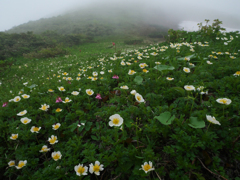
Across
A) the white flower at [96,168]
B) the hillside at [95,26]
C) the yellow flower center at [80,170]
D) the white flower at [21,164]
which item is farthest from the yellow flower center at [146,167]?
the hillside at [95,26]

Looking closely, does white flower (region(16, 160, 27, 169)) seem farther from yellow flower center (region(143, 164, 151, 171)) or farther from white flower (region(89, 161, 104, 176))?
yellow flower center (region(143, 164, 151, 171))

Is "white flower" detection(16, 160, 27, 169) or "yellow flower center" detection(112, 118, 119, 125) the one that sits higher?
"yellow flower center" detection(112, 118, 119, 125)

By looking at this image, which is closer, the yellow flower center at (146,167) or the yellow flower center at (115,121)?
the yellow flower center at (146,167)

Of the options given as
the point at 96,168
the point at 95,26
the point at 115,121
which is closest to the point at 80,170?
the point at 96,168

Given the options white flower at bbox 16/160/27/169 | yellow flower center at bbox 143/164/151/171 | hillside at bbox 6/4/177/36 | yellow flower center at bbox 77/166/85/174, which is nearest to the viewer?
yellow flower center at bbox 143/164/151/171

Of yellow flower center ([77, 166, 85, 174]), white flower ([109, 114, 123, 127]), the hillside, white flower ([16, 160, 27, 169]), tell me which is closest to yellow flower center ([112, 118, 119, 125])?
white flower ([109, 114, 123, 127])

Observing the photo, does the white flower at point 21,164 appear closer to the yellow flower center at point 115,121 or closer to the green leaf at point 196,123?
the yellow flower center at point 115,121

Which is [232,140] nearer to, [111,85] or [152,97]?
[152,97]

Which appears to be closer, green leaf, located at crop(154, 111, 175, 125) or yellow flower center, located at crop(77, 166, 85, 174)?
yellow flower center, located at crop(77, 166, 85, 174)

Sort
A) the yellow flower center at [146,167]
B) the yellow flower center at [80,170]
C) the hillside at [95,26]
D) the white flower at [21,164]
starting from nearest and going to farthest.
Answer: the yellow flower center at [146,167]
the yellow flower center at [80,170]
the white flower at [21,164]
the hillside at [95,26]

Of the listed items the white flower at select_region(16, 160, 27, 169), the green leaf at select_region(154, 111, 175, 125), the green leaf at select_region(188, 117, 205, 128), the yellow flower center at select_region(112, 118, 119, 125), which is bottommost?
the white flower at select_region(16, 160, 27, 169)

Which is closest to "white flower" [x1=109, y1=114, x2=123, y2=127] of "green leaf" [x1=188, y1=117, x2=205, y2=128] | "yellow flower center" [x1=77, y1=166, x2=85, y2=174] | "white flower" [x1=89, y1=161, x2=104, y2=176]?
"white flower" [x1=89, y1=161, x2=104, y2=176]

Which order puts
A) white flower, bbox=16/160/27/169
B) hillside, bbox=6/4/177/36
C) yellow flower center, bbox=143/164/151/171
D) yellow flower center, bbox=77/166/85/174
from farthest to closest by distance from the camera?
hillside, bbox=6/4/177/36
white flower, bbox=16/160/27/169
yellow flower center, bbox=77/166/85/174
yellow flower center, bbox=143/164/151/171

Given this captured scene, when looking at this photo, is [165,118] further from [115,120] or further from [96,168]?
[96,168]
